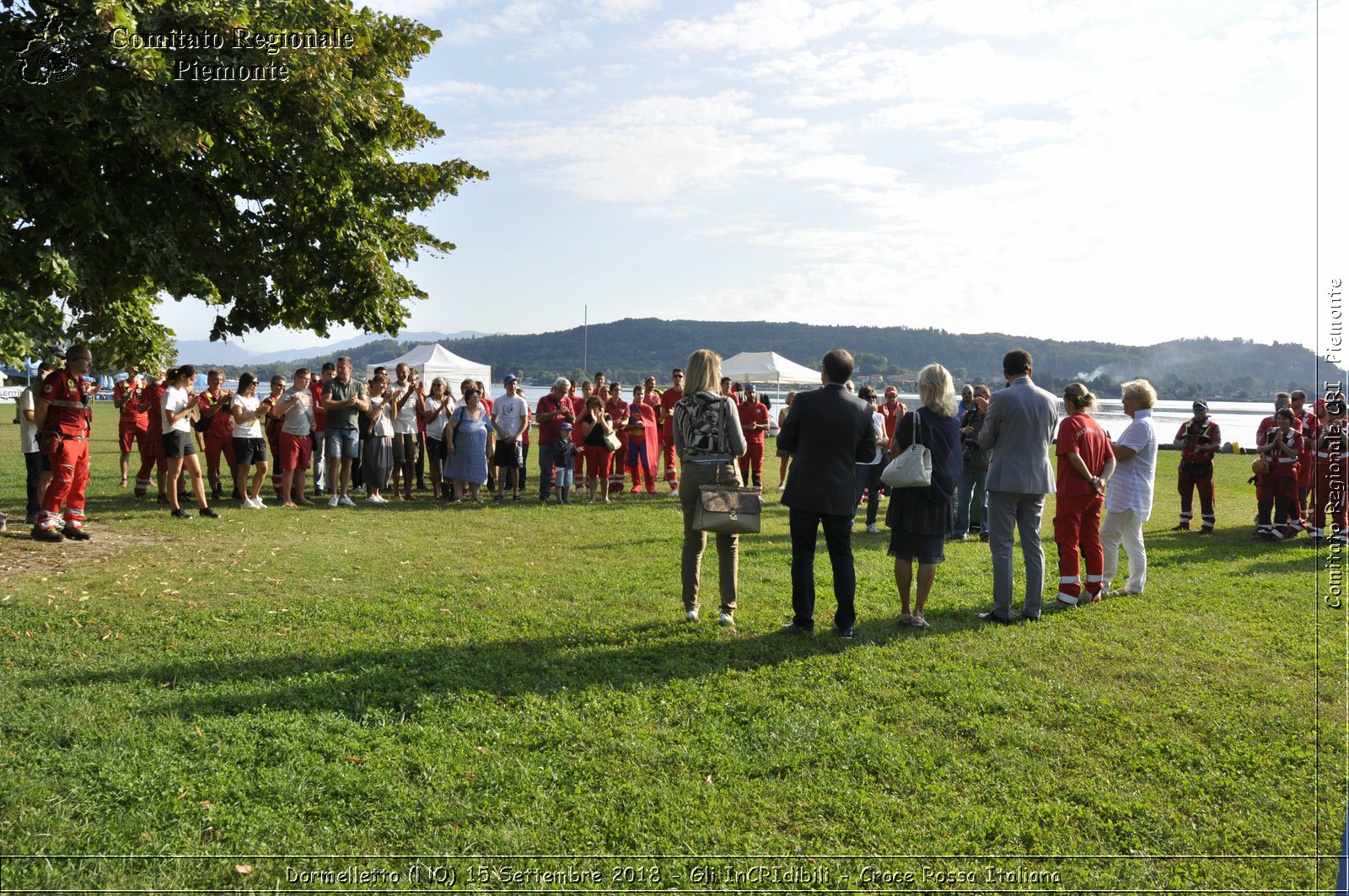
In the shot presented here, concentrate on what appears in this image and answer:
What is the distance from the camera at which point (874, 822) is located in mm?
3604

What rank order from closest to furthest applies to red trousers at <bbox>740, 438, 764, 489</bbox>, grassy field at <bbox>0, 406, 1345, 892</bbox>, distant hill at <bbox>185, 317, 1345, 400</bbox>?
grassy field at <bbox>0, 406, 1345, 892</bbox>, red trousers at <bbox>740, 438, 764, 489</bbox>, distant hill at <bbox>185, 317, 1345, 400</bbox>

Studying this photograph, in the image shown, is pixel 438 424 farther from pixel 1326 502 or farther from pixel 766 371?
pixel 766 371

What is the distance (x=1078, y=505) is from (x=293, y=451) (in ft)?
34.8

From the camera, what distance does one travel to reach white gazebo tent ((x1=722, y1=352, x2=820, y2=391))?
32.6 meters

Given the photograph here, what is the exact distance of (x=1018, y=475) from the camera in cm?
671

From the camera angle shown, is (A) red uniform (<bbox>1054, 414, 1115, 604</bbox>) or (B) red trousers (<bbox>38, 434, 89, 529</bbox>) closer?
(A) red uniform (<bbox>1054, 414, 1115, 604</bbox>)

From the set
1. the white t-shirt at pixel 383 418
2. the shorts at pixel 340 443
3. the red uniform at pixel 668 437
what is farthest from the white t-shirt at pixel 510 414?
the red uniform at pixel 668 437

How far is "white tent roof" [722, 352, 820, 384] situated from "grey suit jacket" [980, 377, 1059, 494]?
24.9 metres

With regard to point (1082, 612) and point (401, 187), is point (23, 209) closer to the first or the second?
point (401, 187)

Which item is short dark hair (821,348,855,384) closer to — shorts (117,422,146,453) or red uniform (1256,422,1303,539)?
red uniform (1256,422,1303,539)

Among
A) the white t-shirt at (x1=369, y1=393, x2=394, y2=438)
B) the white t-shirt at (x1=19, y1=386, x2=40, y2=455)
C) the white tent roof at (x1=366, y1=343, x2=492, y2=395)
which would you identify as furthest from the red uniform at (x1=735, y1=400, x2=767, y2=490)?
the white tent roof at (x1=366, y1=343, x2=492, y2=395)

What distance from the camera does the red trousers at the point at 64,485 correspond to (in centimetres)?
901

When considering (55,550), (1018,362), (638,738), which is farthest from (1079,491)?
(55,550)

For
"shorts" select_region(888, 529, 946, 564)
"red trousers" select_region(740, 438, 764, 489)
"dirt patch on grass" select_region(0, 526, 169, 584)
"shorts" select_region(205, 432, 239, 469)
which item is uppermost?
"shorts" select_region(205, 432, 239, 469)
